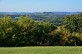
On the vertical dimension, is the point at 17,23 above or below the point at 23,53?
below

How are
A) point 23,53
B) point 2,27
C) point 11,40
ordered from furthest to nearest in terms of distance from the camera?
point 2,27 < point 11,40 < point 23,53

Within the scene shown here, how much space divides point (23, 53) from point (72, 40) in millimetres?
32812

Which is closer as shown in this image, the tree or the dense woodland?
the dense woodland

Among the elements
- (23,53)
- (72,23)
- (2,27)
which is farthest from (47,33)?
(23,53)

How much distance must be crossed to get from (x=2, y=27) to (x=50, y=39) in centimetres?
916

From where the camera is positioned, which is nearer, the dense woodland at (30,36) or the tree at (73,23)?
the dense woodland at (30,36)

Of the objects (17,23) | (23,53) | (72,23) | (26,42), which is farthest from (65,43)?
(23,53)

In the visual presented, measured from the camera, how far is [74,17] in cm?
7225

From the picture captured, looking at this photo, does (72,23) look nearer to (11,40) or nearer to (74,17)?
(74,17)

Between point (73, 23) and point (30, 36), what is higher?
point (30, 36)

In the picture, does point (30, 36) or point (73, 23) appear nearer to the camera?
point (30, 36)

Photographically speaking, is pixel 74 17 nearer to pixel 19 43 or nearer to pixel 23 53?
pixel 19 43

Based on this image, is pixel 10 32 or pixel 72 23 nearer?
pixel 10 32

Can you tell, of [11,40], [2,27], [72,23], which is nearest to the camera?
[11,40]
